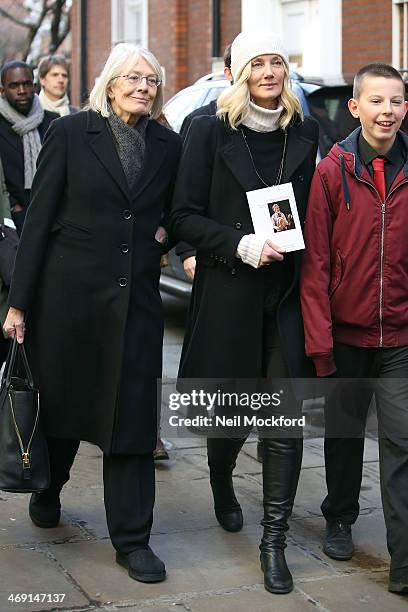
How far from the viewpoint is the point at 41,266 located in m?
4.90

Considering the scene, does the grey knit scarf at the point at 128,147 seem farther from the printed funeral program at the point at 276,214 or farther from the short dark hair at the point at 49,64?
the short dark hair at the point at 49,64

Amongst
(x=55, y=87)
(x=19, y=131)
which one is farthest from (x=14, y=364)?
(x=55, y=87)

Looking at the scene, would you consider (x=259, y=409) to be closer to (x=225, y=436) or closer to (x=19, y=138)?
(x=225, y=436)

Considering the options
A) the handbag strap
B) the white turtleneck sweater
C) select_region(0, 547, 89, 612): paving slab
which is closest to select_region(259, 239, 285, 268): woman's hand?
the white turtleneck sweater

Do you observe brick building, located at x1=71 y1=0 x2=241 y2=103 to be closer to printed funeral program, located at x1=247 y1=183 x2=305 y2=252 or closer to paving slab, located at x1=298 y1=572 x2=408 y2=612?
printed funeral program, located at x1=247 y1=183 x2=305 y2=252

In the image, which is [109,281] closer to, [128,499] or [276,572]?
[128,499]

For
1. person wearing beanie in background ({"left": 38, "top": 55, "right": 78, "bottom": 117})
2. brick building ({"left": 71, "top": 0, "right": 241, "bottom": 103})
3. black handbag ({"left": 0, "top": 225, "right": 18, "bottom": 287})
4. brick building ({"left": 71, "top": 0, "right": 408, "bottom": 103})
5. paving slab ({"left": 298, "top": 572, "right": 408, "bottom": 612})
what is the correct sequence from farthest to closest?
brick building ({"left": 71, "top": 0, "right": 241, "bottom": 103}) → brick building ({"left": 71, "top": 0, "right": 408, "bottom": 103}) → person wearing beanie in background ({"left": 38, "top": 55, "right": 78, "bottom": 117}) → black handbag ({"left": 0, "top": 225, "right": 18, "bottom": 287}) → paving slab ({"left": 298, "top": 572, "right": 408, "bottom": 612})

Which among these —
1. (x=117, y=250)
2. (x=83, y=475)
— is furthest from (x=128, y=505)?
(x=83, y=475)

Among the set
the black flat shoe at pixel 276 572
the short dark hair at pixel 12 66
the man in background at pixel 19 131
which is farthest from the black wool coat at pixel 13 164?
the black flat shoe at pixel 276 572

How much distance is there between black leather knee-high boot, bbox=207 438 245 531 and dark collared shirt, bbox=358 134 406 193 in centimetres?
125

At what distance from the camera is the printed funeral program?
4.75 metres

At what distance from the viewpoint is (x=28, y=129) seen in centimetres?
684

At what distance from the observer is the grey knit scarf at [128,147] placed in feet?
15.9

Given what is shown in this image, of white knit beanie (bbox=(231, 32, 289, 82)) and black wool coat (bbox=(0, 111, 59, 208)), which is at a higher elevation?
→ white knit beanie (bbox=(231, 32, 289, 82))
